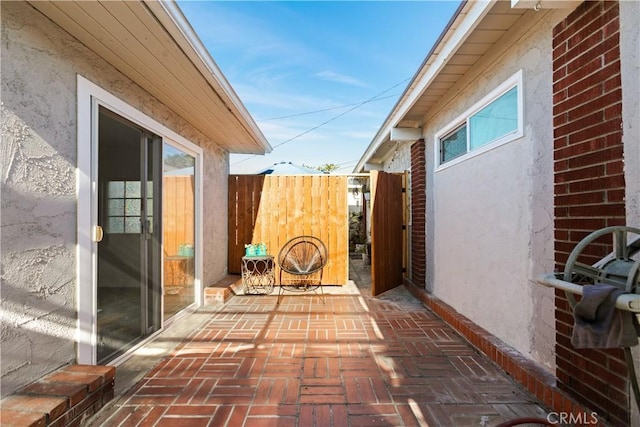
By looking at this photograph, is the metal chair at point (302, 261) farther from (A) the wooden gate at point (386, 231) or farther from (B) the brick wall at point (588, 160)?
(B) the brick wall at point (588, 160)

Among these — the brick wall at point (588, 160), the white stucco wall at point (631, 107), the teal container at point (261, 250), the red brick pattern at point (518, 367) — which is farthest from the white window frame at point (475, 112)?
the teal container at point (261, 250)

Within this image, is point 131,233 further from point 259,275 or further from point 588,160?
point 588,160

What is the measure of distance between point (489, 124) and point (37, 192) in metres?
3.31

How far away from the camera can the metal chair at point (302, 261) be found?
5.37m

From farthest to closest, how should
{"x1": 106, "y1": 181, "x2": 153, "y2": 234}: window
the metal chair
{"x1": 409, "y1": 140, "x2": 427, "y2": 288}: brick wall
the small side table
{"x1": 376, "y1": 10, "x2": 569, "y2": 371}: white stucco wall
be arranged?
the metal chair
the small side table
{"x1": 409, "y1": 140, "x2": 427, "y2": 288}: brick wall
{"x1": 106, "y1": 181, "x2": 153, "y2": 234}: window
{"x1": 376, "y1": 10, "x2": 569, "y2": 371}: white stucco wall

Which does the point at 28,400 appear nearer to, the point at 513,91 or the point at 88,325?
the point at 88,325

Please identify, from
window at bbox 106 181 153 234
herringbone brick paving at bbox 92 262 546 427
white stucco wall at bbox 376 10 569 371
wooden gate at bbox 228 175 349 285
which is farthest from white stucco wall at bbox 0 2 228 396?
wooden gate at bbox 228 175 349 285

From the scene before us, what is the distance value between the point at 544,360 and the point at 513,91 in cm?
191

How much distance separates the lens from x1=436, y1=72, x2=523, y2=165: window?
2.44 meters

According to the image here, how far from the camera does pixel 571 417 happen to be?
66.8 inches

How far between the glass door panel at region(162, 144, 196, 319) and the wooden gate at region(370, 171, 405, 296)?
2.44 metres

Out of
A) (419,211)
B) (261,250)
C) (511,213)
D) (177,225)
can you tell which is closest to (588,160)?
(511,213)

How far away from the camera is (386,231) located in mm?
4922

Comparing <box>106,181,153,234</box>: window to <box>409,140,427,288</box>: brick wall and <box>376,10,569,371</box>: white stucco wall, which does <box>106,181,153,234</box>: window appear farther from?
<box>409,140,427,288</box>: brick wall
